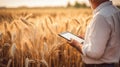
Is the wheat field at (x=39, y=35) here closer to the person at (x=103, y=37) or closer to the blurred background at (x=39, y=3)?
the blurred background at (x=39, y=3)

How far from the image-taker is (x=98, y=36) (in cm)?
182

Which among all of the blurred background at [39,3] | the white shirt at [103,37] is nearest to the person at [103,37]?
the white shirt at [103,37]

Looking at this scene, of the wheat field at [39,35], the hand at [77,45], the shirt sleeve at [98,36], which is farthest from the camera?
the wheat field at [39,35]

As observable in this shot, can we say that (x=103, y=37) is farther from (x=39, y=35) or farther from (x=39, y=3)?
(x=39, y=3)

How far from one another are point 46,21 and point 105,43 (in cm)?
82

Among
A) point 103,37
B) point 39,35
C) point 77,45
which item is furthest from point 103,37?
point 39,35

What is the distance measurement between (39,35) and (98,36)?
2.70ft

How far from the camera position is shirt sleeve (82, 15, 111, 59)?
71.6 inches

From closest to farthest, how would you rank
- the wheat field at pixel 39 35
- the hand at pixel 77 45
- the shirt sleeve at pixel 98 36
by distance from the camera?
the shirt sleeve at pixel 98 36, the hand at pixel 77 45, the wheat field at pixel 39 35

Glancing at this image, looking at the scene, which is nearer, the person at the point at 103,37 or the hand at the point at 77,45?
the person at the point at 103,37

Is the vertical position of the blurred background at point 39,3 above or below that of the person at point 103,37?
above

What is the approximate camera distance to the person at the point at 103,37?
182 centimetres

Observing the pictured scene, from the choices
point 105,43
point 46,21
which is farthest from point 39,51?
point 105,43

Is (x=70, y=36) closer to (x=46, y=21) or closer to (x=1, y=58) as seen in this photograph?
(x=46, y=21)
